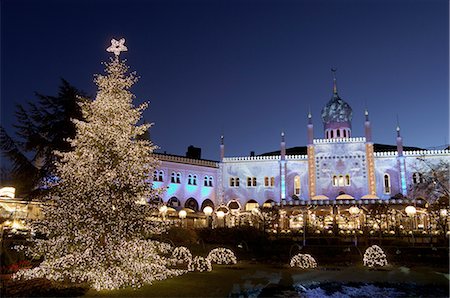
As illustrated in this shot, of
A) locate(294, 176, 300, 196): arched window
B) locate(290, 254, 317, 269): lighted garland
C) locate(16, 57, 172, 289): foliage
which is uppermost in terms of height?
locate(294, 176, 300, 196): arched window

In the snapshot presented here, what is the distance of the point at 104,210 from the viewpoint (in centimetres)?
1089

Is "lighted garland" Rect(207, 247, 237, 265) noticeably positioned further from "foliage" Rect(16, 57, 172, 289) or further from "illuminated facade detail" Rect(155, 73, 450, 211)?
"illuminated facade detail" Rect(155, 73, 450, 211)

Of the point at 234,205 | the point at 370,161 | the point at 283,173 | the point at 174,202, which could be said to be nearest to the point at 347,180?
the point at 370,161

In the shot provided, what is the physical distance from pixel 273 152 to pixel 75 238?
4767 cm

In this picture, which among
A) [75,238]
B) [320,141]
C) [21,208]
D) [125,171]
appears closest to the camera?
[75,238]

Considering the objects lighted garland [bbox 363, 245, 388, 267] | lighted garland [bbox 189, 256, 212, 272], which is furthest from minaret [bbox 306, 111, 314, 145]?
lighted garland [bbox 189, 256, 212, 272]

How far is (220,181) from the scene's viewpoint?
4491cm

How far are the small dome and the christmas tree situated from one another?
3614 centimetres

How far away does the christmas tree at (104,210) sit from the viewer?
35.4 ft

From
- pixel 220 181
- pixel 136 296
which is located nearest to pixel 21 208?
pixel 136 296

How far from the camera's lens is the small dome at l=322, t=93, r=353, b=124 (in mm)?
45094

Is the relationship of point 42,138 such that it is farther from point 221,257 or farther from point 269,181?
point 269,181

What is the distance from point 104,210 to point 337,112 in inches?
1504

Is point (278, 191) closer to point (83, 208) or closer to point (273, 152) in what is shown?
point (273, 152)
